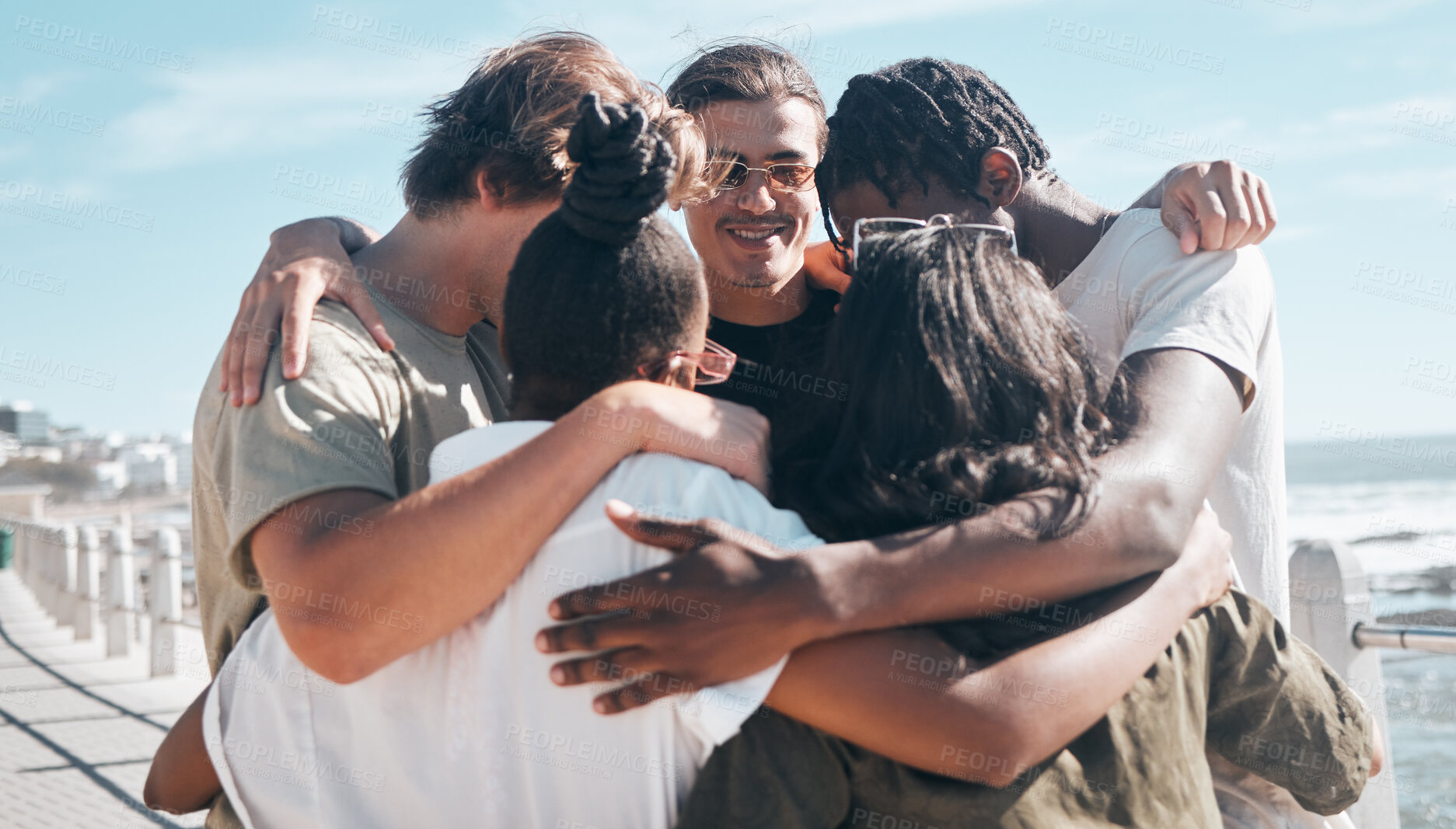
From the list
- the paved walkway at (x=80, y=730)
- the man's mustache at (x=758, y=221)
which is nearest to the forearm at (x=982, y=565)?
the man's mustache at (x=758, y=221)

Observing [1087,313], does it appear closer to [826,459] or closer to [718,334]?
[826,459]

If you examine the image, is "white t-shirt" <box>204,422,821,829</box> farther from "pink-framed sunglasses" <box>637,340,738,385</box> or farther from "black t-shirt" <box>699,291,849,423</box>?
"black t-shirt" <box>699,291,849,423</box>

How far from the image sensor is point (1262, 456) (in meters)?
2.52

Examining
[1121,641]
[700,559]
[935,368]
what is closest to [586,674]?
[700,559]

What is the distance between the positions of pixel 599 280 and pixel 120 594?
10.3 meters

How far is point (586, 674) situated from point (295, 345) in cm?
95

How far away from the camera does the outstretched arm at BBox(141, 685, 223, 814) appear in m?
2.01

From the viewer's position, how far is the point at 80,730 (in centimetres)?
757

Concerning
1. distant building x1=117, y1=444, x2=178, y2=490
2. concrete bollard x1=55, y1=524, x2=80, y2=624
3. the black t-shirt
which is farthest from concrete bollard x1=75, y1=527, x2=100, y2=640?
distant building x1=117, y1=444, x2=178, y2=490

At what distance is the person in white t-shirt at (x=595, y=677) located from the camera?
158cm

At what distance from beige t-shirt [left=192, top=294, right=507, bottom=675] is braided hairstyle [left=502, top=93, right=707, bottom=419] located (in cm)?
39

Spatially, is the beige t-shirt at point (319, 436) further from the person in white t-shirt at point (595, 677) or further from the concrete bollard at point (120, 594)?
the concrete bollard at point (120, 594)

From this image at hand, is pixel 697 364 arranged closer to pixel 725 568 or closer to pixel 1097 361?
pixel 725 568

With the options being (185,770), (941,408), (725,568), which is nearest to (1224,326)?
(941,408)
